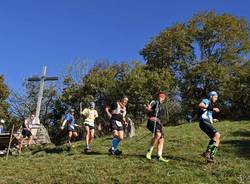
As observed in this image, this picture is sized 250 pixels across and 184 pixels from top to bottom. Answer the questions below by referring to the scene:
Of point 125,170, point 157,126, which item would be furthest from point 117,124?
point 125,170

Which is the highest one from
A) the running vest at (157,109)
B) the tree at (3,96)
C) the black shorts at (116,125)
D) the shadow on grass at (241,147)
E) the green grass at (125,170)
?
the tree at (3,96)

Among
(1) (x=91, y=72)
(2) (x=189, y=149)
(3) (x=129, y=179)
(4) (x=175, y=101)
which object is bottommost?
(3) (x=129, y=179)

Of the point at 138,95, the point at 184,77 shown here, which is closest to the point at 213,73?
the point at 184,77

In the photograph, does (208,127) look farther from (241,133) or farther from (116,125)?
(241,133)

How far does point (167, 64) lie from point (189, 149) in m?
34.7

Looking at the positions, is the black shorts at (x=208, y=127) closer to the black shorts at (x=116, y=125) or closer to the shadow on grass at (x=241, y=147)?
the shadow on grass at (x=241, y=147)

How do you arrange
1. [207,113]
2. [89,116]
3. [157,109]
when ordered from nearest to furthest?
[207,113]
[157,109]
[89,116]

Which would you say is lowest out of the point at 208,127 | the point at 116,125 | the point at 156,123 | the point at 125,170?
the point at 125,170

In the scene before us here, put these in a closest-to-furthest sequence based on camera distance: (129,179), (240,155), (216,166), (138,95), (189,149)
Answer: (129,179), (216,166), (240,155), (189,149), (138,95)

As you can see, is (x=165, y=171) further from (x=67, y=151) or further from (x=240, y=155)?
(x=67, y=151)

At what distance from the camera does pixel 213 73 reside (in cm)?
4912

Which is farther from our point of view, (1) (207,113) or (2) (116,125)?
(2) (116,125)

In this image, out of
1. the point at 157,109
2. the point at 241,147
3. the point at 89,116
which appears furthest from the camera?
the point at 89,116

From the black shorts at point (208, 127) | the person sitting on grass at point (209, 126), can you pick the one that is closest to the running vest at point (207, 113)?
the person sitting on grass at point (209, 126)
